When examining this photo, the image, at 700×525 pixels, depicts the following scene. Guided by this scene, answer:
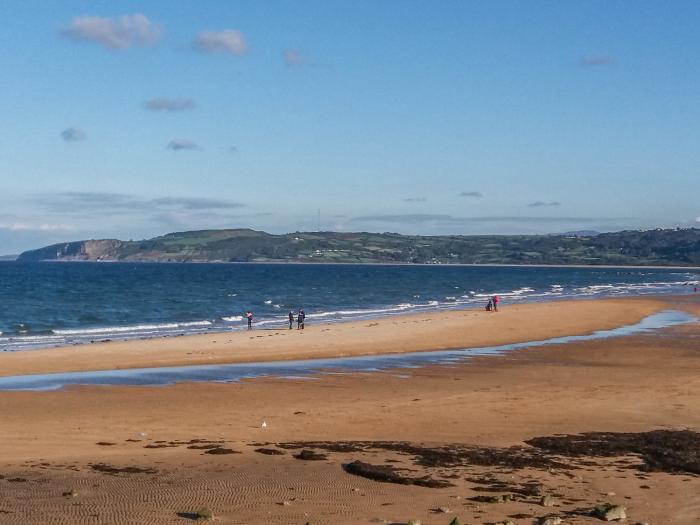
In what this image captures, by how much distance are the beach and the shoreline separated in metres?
0.51

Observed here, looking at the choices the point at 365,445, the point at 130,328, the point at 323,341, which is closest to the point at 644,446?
the point at 365,445

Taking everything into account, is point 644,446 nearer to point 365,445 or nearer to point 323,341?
point 365,445

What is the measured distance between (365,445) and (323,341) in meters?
24.5

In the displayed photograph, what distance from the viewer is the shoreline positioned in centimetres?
3191

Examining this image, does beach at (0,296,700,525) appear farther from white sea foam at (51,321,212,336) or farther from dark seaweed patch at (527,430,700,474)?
white sea foam at (51,321,212,336)

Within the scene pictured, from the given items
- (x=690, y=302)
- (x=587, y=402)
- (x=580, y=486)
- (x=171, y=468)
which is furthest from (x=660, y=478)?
(x=690, y=302)

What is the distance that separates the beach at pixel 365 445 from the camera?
10945 mm

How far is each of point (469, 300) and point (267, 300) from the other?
1916 centimetres

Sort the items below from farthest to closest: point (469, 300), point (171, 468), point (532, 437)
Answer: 1. point (469, 300)
2. point (532, 437)
3. point (171, 468)

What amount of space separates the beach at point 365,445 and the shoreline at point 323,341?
0.51m

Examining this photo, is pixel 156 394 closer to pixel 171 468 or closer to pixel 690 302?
pixel 171 468

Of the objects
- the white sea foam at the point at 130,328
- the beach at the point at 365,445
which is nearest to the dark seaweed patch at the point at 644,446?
the beach at the point at 365,445

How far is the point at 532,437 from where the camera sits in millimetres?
16266

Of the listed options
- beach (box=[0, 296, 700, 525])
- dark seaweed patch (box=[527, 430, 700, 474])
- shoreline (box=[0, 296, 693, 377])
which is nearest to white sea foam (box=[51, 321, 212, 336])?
shoreline (box=[0, 296, 693, 377])
